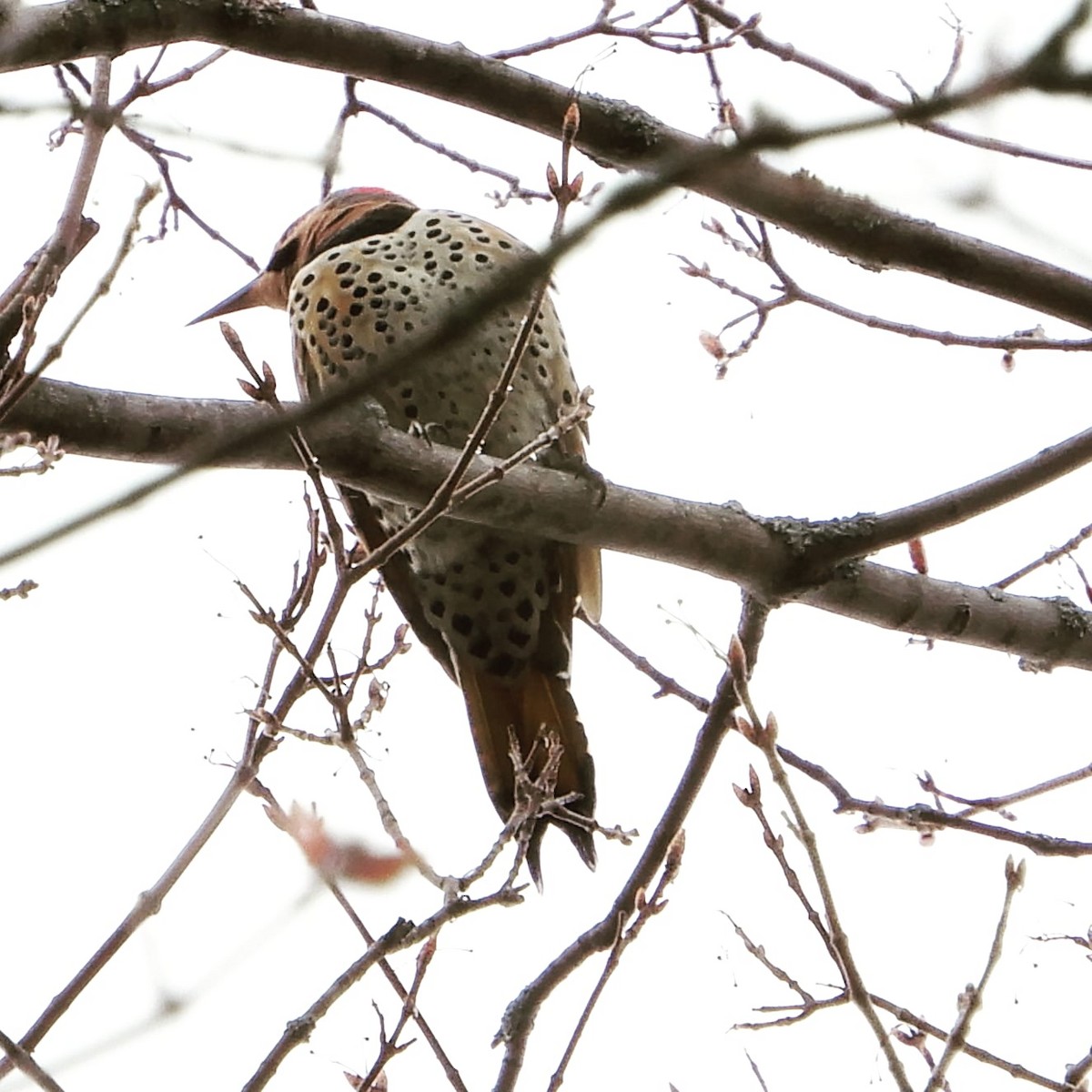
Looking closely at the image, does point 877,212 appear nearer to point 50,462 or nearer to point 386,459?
point 386,459

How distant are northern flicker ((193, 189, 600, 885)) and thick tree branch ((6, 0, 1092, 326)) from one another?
0.78 meters

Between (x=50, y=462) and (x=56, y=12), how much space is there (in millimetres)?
872

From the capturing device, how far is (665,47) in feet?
10.4

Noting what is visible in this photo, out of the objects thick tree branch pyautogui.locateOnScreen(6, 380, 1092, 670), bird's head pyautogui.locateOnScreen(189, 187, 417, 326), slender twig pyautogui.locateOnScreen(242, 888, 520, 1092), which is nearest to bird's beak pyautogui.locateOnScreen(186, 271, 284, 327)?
bird's head pyautogui.locateOnScreen(189, 187, 417, 326)

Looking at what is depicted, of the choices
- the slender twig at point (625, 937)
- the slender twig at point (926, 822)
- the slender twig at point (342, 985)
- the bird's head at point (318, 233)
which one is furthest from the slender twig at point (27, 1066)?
the bird's head at point (318, 233)

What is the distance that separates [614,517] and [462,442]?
109 centimetres

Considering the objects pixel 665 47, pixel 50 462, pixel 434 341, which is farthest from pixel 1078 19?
pixel 665 47

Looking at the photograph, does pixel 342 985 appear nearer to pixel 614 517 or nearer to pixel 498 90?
pixel 614 517

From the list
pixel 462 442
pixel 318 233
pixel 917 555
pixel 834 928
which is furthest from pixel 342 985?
pixel 318 233

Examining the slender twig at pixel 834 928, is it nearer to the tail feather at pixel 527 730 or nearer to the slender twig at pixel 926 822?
the slender twig at pixel 926 822

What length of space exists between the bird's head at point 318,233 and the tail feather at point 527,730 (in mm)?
1289

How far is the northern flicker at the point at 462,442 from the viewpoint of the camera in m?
3.48

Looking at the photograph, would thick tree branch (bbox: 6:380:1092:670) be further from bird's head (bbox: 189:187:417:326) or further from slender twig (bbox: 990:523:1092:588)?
bird's head (bbox: 189:187:417:326)

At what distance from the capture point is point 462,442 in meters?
3.49
